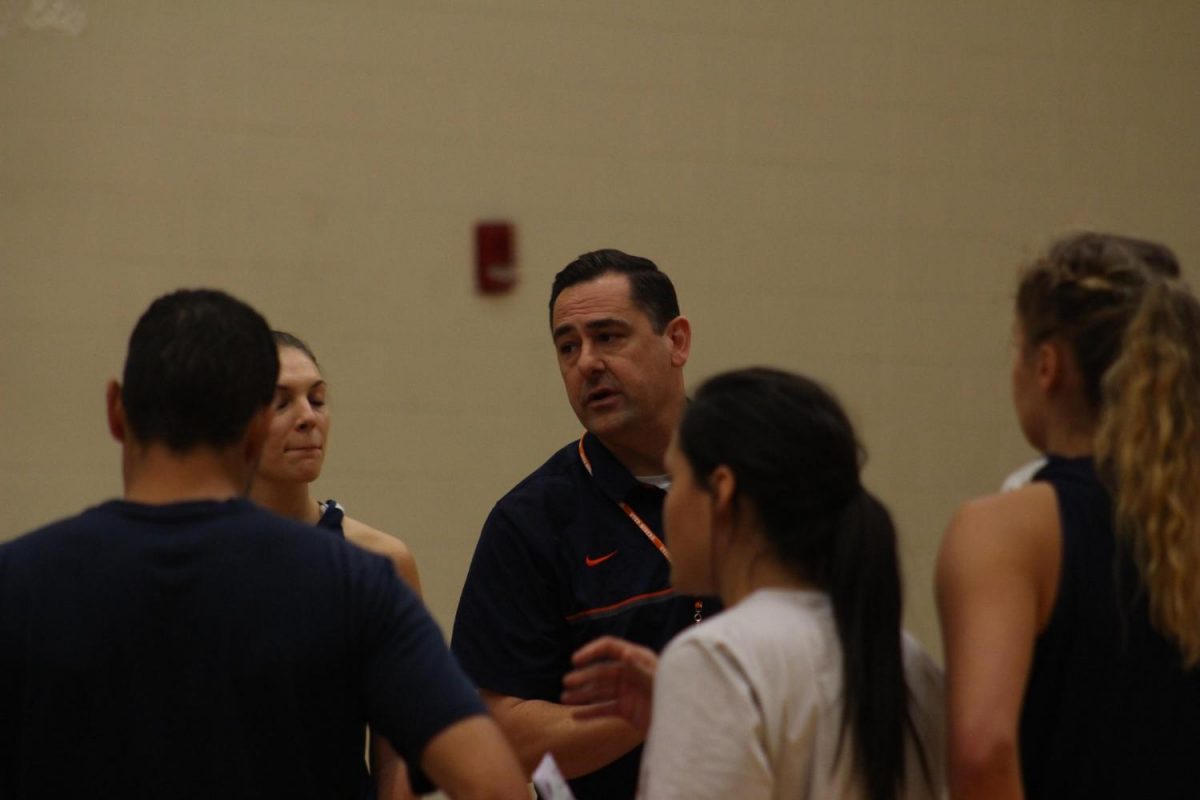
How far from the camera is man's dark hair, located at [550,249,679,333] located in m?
3.01

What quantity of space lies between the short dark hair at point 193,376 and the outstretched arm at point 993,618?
0.85 m

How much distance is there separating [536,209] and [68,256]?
133 cm

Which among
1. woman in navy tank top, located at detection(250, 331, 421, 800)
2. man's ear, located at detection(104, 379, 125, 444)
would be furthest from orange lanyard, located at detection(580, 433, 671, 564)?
man's ear, located at detection(104, 379, 125, 444)

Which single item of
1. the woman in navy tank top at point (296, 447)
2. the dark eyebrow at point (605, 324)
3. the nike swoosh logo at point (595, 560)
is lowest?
the nike swoosh logo at point (595, 560)

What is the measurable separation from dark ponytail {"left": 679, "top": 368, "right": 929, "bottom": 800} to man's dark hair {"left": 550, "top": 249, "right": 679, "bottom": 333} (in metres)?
1.17

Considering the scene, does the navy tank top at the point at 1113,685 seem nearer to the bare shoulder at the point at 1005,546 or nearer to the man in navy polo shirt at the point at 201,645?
the bare shoulder at the point at 1005,546

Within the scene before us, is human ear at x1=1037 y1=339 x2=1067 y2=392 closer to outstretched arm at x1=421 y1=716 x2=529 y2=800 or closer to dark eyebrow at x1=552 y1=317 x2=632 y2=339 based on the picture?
outstretched arm at x1=421 y1=716 x2=529 y2=800

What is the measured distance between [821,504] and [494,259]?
2.82 metres

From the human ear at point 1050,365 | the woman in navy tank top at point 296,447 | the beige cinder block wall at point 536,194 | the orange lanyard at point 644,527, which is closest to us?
the human ear at point 1050,365

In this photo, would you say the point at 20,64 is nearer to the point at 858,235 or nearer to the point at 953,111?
the point at 858,235

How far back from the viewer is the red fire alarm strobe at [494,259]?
14.7 ft

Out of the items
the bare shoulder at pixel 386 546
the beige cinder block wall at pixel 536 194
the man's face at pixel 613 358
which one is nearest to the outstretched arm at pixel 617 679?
the man's face at pixel 613 358

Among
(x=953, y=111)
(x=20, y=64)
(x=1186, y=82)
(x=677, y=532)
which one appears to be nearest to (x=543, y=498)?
(x=677, y=532)

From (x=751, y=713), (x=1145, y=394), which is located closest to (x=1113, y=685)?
(x=1145, y=394)
